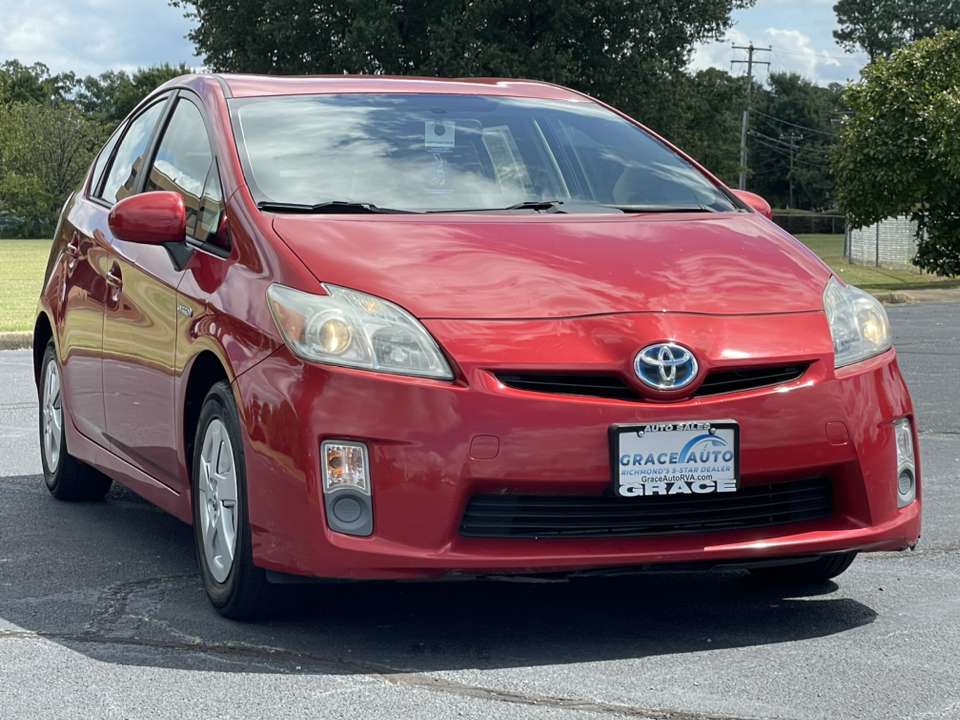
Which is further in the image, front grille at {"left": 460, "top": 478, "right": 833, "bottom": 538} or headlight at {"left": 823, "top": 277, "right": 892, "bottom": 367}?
headlight at {"left": 823, "top": 277, "right": 892, "bottom": 367}

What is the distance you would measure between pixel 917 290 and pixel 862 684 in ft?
63.0

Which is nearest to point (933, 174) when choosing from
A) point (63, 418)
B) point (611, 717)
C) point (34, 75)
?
point (63, 418)

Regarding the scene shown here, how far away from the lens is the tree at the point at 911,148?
2745cm

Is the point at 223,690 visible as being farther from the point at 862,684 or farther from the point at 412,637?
the point at 862,684

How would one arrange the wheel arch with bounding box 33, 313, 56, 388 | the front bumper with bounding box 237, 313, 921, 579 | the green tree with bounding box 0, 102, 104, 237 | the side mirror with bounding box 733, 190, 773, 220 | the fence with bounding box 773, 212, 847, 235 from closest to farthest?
the front bumper with bounding box 237, 313, 921, 579
the side mirror with bounding box 733, 190, 773, 220
the wheel arch with bounding box 33, 313, 56, 388
the green tree with bounding box 0, 102, 104, 237
the fence with bounding box 773, 212, 847, 235

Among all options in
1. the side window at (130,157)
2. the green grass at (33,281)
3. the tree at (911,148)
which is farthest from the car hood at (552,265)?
the tree at (911,148)

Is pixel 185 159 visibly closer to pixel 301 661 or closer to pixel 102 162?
pixel 102 162

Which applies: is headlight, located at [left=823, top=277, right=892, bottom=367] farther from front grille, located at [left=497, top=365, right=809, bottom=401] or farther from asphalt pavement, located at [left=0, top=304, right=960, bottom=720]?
asphalt pavement, located at [left=0, top=304, right=960, bottom=720]

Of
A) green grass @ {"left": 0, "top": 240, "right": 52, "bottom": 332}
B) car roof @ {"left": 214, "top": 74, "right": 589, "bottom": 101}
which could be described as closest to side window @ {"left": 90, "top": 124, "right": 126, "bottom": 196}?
car roof @ {"left": 214, "top": 74, "right": 589, "bottom": 101}

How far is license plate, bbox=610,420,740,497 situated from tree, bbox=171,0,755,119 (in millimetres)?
31497

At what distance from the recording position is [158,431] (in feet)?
→ 16.1

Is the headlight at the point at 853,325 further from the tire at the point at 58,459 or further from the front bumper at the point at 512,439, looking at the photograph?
the tire at the point at 58,459

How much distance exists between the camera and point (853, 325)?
428 cm

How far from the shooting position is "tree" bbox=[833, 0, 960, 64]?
83.5 m
